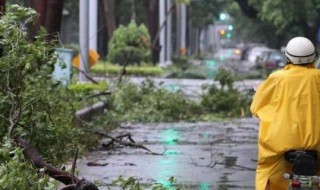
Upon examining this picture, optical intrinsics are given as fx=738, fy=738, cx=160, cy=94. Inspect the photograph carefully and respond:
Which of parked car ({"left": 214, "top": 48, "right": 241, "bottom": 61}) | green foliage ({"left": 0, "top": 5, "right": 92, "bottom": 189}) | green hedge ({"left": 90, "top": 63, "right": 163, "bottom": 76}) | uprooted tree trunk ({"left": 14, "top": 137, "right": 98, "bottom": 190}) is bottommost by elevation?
parked car ({"left": 214, "top": 48, "right": 241, "bottom": 61})

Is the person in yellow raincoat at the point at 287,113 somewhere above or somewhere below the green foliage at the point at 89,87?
above

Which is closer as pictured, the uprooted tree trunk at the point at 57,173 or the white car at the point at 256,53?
the uprooted tree trunk at the point at 57,173

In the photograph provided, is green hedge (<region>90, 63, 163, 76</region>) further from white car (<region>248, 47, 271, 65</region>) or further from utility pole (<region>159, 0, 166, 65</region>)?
white car (<region>248, 47, 271, 65</region>)

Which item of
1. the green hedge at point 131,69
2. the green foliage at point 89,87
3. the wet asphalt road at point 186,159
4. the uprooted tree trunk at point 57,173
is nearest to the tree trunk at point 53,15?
the wet asphalt road at point 186,159

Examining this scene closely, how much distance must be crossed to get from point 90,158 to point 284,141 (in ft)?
19.4

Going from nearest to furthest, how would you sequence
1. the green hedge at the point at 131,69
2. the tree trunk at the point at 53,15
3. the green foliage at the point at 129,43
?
the tree trunk at the point at 53,15 → the green hedge at the point at 131,69 → the green foliage at the point at 129,43

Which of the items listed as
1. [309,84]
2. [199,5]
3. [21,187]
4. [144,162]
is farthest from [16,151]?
[199,5]

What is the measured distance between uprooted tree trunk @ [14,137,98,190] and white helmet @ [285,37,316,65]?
195 cm

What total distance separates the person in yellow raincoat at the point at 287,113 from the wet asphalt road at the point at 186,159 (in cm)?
232

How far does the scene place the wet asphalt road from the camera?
9.36 meters

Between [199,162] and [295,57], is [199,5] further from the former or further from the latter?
[295,57]

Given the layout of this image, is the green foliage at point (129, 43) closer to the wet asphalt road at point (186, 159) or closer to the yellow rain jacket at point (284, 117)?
the wet asphalt road at point (186, 159)

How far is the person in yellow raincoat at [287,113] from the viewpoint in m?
5.62

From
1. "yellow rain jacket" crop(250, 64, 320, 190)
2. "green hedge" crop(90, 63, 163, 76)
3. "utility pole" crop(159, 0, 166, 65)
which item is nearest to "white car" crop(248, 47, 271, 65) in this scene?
"utility pole" crop(159, 0, 166, 65)
